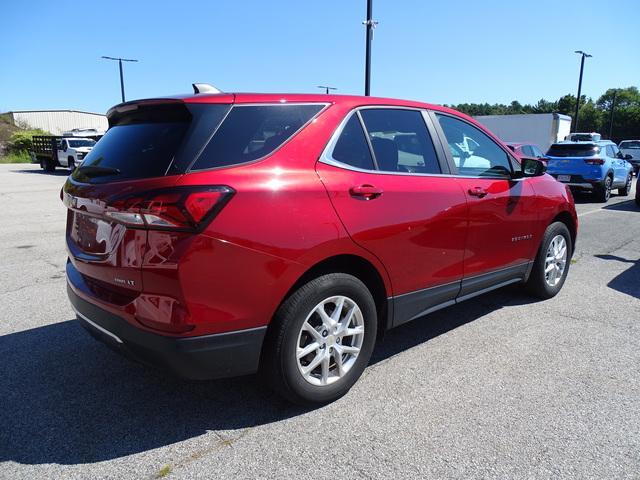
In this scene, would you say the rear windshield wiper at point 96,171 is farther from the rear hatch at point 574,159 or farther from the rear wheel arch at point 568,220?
the rear hatch at point 574,159

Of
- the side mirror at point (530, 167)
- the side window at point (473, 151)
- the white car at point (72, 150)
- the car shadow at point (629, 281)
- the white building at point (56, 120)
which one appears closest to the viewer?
the side window at point (473, 151)

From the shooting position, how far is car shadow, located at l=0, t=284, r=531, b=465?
8.27 ft

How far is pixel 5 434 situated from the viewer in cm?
260

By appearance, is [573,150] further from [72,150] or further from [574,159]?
[72,150]

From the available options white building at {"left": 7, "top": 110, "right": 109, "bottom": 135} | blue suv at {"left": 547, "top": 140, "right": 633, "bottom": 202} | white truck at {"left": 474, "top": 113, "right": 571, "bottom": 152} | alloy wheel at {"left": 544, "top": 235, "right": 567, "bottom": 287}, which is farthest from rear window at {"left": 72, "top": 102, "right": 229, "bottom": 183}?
white building at {"left": 7, "top": 110, "right": 109, "bottom": 135}

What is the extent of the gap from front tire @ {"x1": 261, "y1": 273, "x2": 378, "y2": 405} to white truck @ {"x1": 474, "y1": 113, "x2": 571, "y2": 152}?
2667 centimetres

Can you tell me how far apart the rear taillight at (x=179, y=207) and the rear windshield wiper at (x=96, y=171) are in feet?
1.31

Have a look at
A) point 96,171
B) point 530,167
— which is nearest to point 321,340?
point 96,171

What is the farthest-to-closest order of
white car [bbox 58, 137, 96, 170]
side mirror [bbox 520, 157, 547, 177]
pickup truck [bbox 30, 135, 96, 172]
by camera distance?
pickup truck [bbox 30, 135, 96, 172] → white car [bbox 58, 137, 96, 170] → side mirror [bbox 520, 157, 547, 177]

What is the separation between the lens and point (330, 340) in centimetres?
284

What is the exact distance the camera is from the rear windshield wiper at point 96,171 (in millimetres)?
2630

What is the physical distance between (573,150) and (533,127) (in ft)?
54.2

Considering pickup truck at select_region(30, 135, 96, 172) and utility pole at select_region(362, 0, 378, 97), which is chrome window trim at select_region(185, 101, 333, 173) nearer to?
utility pole at select_region(362, 0, 378, 97)

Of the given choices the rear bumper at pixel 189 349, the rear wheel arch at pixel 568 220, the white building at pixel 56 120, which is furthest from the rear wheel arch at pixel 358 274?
the white building at pixel 56 120
